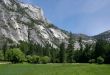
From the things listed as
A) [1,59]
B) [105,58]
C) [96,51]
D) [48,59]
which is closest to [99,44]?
[96,51]

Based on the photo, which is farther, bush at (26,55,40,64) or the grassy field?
bush at (26,55,40,64)

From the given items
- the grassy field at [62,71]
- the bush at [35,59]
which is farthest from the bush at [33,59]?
the grassy field at [62,71]

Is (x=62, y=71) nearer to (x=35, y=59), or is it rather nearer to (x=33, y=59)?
(x=35, y=59)

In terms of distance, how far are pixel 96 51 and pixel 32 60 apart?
44382 mm

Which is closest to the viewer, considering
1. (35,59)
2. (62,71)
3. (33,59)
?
(62,71)

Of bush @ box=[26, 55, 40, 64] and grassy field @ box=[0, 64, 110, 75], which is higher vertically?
bush @ box=[26, 55, 40, 64]

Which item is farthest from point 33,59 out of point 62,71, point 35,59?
point 62,71

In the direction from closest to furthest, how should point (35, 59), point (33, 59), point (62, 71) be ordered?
point (62, 71), point (35, 59), point (33, 59)

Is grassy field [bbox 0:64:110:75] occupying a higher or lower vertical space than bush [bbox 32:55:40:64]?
lower

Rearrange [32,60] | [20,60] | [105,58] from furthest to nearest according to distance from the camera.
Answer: [32,60] < [20,60] < [105,58]

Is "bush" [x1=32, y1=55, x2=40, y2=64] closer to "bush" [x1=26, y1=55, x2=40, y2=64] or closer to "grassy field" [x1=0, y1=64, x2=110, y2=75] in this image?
"bush" [x1=26, y1=55, x2=40, y2=64]

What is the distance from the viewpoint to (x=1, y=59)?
652 feet

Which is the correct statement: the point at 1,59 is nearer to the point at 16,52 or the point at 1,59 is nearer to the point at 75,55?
the point at 16,52

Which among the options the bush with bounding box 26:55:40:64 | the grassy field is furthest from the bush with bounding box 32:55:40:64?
the grassy field
